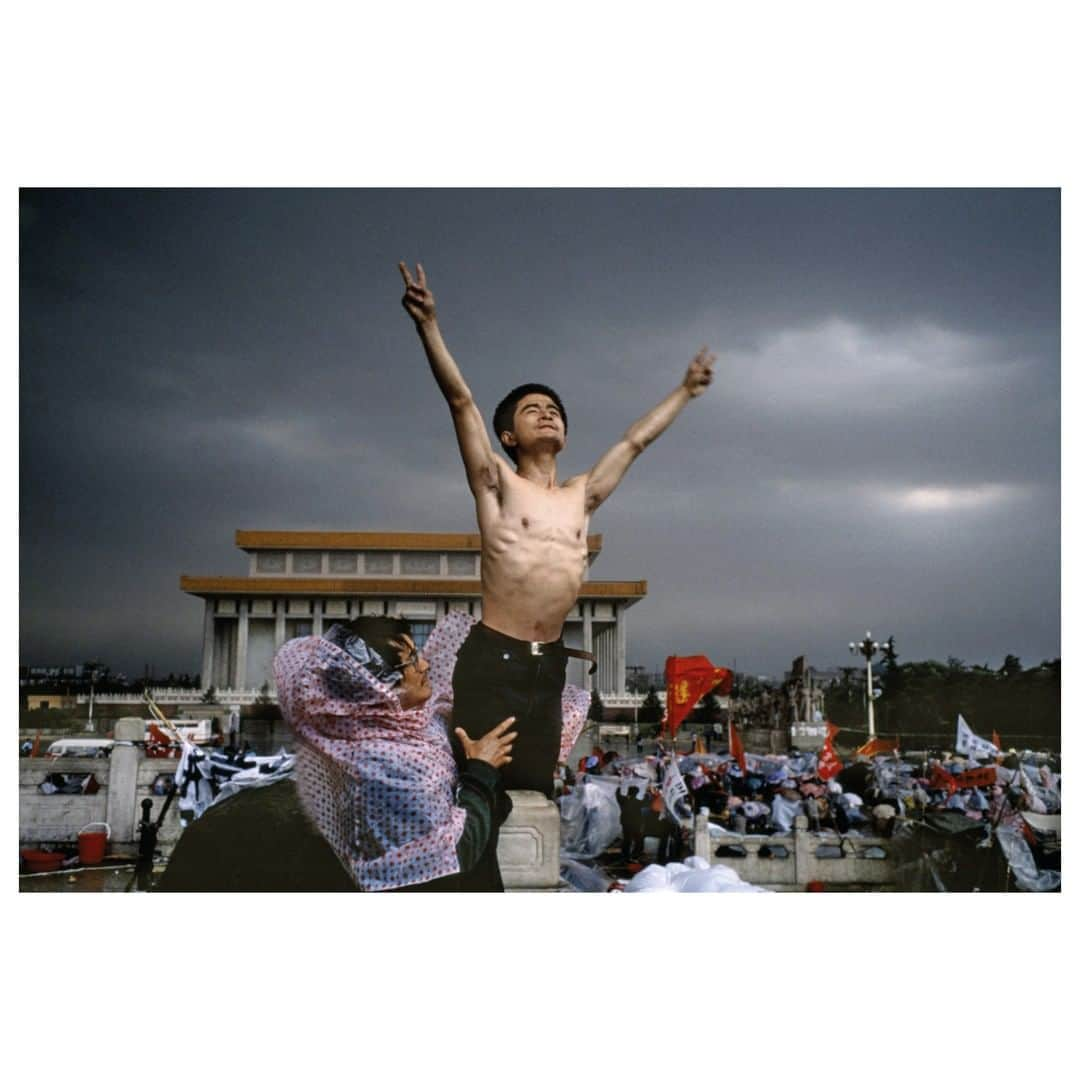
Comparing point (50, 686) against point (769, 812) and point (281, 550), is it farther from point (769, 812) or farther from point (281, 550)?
point (769, 812)

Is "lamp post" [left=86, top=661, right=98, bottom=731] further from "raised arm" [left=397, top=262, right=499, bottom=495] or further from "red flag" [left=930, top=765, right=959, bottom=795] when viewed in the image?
"red flag" [left=930, top=765, right=959, bottom=795]

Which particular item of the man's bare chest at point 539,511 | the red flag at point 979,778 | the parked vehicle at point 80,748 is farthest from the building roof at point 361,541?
the red flag at point 979,778

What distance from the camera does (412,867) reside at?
4.14 metres

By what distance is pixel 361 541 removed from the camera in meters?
5.13

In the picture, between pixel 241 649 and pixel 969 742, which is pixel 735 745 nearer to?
pixel 969 742

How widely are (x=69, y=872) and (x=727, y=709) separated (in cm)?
345

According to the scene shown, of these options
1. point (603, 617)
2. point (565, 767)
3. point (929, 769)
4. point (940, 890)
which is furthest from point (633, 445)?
point (929, 769)

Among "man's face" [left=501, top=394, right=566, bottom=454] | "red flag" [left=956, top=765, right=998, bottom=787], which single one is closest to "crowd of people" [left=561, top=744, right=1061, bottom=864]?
"red flag" [left=956, top=765, right=998, bottom=787]

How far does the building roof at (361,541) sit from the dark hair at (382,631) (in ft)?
1.68

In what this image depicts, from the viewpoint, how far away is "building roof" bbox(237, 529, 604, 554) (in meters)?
4.95

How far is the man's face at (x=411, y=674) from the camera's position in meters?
4.40

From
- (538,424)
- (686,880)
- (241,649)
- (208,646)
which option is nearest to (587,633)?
(538,424)

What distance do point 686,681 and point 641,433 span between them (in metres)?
1.36

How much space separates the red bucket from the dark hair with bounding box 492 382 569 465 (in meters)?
2.72
